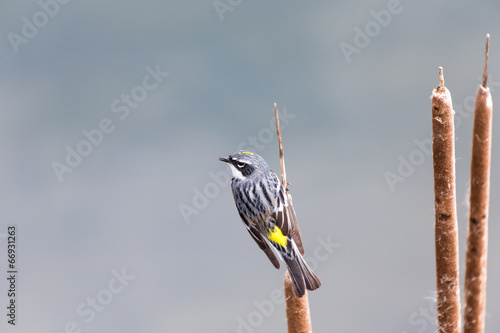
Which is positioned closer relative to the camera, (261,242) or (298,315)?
(298,315)

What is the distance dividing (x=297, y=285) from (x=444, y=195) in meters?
1.10

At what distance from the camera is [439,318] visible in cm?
329

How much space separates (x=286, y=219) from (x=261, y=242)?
283mm

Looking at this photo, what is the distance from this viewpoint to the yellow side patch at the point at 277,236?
14.1ft

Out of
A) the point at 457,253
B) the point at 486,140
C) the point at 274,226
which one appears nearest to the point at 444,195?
the point at 457,253

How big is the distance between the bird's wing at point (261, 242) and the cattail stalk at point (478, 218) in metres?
1.60

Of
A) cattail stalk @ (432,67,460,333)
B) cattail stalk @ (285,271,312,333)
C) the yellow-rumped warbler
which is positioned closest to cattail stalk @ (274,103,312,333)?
cattail stalk @ (285,271,312,333)

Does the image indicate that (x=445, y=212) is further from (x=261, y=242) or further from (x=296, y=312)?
(x=261, y=242)


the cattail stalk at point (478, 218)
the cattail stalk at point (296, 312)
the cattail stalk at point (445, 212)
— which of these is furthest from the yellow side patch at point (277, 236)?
the cattail stalk at point (478, 218)

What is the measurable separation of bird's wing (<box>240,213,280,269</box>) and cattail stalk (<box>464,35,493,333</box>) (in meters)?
1.60

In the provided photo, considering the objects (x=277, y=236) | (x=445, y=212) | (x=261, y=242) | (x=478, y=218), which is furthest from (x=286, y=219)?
(x=478, y=218)

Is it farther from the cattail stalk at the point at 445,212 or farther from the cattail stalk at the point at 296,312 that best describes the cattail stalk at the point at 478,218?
the cattail stalk at the point at 296,312

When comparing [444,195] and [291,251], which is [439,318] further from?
[291,251]

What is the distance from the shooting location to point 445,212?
11.3 feet
